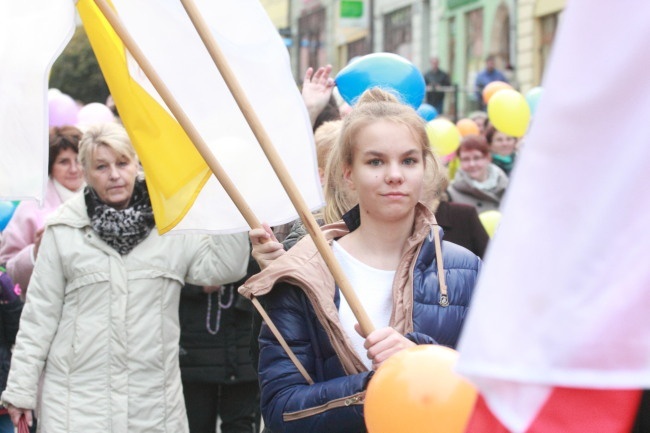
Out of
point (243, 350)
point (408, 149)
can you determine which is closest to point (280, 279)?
point (408, 149)

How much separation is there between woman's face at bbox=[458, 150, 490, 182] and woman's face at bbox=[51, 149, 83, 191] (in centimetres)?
282

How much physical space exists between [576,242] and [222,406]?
489 cm

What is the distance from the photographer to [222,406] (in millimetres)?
6445

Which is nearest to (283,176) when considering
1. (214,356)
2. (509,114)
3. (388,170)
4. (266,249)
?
(388,170)

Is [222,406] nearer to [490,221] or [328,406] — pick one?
[490,221]

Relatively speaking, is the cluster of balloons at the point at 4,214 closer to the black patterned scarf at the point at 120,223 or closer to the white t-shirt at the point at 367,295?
the black patterned scarf at the point at 120,223

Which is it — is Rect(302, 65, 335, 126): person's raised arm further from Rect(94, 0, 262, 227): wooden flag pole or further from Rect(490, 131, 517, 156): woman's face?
Rect(490, 131, 517, 156): woman's face

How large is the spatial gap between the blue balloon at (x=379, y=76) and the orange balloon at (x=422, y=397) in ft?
11.5

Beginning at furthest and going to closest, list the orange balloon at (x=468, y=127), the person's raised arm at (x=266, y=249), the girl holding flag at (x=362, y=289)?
1. the orange balloon at (x=468, y=127)
2. the person's raised arm at (x=266, y=249)
3. the girl holding flag at (x=362, y=289)

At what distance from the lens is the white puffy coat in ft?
17.4

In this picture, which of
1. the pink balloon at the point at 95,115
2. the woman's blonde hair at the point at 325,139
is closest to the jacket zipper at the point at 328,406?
the woman's blonde hair at the point at 325,139

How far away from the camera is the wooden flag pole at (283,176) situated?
10.1 feet

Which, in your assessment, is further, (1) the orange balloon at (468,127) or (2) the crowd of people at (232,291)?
(1) the orange balloon at (468,127)

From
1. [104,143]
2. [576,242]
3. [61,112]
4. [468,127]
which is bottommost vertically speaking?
[468,127]
